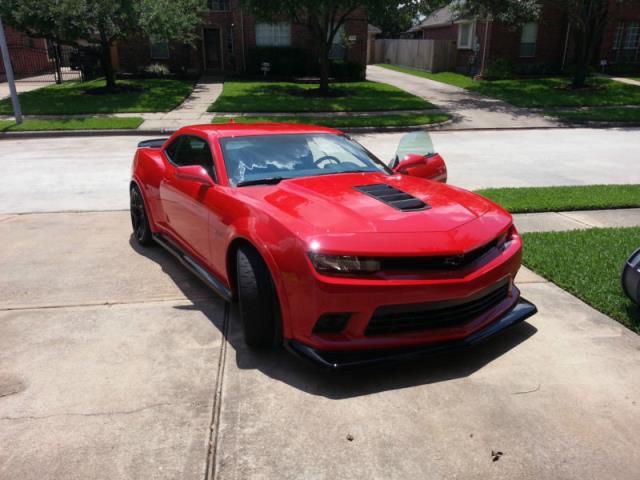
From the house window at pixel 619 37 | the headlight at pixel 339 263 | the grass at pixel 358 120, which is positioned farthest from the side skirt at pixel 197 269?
the house window at pixel 619 37

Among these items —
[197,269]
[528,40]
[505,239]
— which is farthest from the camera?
[528,40]

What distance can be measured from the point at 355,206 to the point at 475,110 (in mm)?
16385

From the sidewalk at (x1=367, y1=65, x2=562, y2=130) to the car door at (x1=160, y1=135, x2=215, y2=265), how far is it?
11951mm

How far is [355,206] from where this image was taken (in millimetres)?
A: 3408

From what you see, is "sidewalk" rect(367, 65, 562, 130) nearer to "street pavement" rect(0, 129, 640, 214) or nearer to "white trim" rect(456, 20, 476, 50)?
"street pavement" rect(0, 129, 640, 214)

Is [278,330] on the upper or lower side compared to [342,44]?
lower

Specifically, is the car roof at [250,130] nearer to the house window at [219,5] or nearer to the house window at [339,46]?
the house window at [339,46]

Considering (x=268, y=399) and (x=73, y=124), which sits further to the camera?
(x=73, y=124)

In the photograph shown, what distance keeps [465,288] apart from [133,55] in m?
29.0

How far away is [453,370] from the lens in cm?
328

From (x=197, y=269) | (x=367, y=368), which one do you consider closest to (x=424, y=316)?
(x=367, y=368)

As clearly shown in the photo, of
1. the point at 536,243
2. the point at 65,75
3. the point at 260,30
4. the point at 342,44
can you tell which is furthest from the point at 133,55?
the point at 536,243

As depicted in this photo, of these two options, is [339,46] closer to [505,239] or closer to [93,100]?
[93,100]

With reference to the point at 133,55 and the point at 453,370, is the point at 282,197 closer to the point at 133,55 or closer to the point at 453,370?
the point at 453,370
